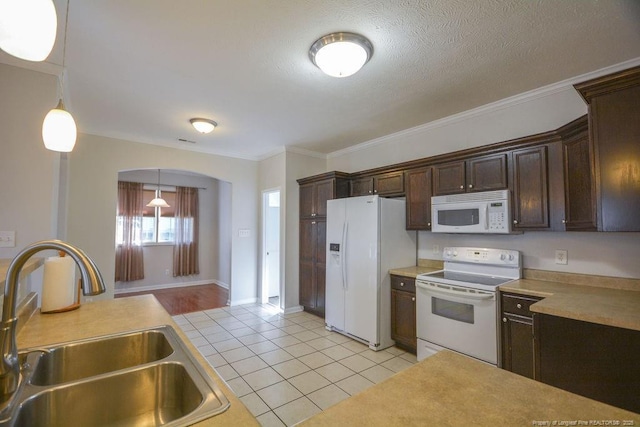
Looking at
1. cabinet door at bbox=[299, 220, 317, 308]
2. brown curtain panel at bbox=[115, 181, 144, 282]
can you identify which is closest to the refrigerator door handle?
cabinet door at bbox=[299, 220, 317, 308]

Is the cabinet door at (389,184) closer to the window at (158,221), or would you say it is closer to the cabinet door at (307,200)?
the cabinet door at (307,200)

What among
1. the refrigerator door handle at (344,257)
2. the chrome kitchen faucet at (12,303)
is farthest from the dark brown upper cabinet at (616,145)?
the chrome kitchen faucet at (12,303)

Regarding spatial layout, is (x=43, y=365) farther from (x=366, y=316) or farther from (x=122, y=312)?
(x=366, y=316)

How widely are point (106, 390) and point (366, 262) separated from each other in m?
2.73

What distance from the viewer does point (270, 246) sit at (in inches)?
210

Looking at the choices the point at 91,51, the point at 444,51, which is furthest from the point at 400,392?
the point at 91,51

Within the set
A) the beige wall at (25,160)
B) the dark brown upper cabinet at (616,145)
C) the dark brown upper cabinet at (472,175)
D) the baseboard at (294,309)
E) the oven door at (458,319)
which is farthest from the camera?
the baseboard at (294,309)

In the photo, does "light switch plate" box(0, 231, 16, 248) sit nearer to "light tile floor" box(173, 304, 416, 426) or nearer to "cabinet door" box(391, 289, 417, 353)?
"light tile floor" box(173, 304, 416, 426)

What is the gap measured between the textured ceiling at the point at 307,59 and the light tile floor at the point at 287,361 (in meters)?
2.69

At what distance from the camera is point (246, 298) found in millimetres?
5234

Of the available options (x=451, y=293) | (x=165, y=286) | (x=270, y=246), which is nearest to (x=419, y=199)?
(x=451, y=293)

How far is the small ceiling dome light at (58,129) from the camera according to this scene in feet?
5.08

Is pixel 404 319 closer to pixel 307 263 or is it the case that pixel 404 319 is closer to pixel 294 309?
pixel 307 263

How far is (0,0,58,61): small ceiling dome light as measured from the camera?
0.89m
